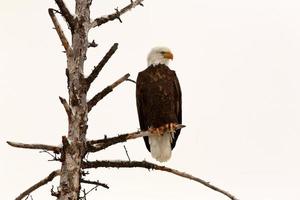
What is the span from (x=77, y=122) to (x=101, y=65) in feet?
1.85

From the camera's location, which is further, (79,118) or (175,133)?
(175,133)

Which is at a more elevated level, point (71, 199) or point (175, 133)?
point (175, 133)

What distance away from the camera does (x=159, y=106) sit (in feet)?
27.7

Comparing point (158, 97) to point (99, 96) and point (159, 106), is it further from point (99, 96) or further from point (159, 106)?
point (99, 96)

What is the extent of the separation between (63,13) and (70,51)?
38 cm

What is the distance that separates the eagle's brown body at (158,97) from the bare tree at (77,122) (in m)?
2.51

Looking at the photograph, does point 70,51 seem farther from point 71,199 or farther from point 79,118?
point 71,199

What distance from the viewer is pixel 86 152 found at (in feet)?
18.3

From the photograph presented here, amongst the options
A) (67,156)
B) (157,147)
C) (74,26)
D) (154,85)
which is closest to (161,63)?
(154,85)

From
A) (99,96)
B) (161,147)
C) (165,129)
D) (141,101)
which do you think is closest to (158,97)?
(141,101)

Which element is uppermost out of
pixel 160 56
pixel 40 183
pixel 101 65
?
pixel 160 56

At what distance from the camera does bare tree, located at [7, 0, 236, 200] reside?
5.42 metres

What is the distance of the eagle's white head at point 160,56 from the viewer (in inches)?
348

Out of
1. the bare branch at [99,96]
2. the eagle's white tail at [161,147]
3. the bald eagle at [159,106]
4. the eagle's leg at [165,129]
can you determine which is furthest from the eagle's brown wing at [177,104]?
the bare branch at [99,96]
